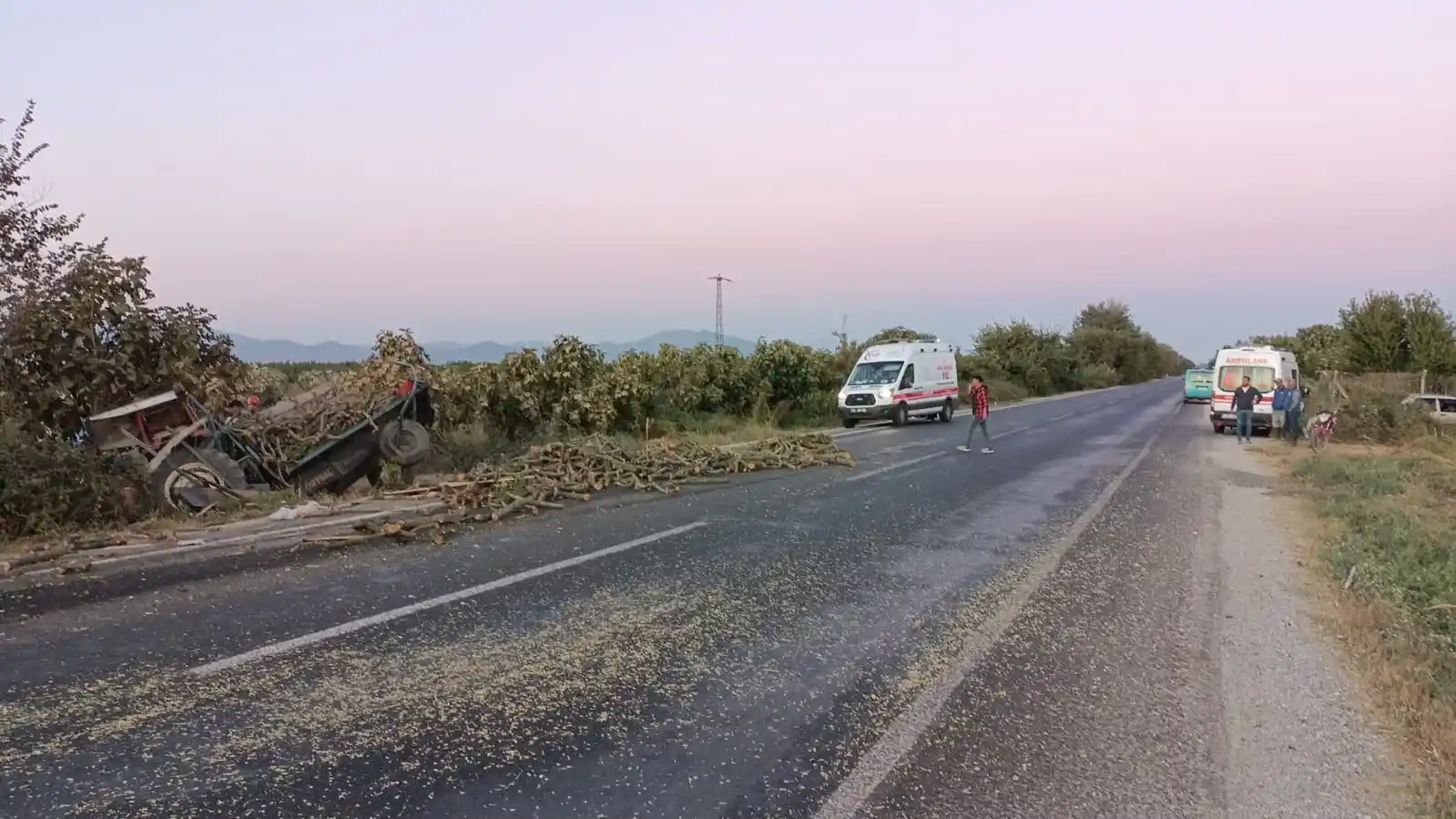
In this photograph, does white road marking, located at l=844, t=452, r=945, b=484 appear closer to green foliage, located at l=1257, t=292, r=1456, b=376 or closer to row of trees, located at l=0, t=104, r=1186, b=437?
row of trees, located at l=0, t=104, r=1186, b=437

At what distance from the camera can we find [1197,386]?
162 feet

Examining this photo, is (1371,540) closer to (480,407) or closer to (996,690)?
(996,690)

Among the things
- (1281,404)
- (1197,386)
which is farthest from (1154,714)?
(1197,386)

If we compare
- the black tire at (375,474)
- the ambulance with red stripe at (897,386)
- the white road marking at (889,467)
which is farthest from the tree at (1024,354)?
the black tire at (375,474)

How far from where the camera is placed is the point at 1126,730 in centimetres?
456

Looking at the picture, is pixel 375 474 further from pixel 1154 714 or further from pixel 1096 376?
pixel 1096 376

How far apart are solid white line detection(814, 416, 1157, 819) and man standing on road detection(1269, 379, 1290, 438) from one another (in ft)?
63.8

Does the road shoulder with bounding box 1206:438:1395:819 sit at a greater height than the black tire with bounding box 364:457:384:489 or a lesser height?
lesser

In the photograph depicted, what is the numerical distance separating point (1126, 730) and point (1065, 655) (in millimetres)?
1168

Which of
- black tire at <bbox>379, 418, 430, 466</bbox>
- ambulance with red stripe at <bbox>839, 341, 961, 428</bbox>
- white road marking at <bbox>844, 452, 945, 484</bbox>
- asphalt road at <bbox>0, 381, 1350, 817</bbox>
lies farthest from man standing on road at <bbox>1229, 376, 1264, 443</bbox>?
black tire at <bbox>379, 418, 430, 466</bbox>

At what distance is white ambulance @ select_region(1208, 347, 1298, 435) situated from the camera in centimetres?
2703

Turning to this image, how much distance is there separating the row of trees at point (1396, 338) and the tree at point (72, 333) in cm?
3918

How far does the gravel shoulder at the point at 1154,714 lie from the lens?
3.85m

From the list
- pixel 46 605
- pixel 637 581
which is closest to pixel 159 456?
pixel 46 605
